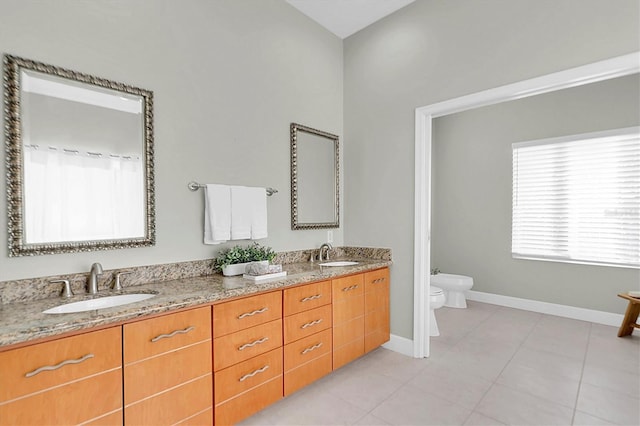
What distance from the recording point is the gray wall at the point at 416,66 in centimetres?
198

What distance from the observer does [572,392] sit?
7.16 feet

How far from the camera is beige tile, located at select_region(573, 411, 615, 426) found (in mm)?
1849

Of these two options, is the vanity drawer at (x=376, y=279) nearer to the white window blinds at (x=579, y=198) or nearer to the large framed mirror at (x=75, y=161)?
the large framed mirror at (x=75, y=161)

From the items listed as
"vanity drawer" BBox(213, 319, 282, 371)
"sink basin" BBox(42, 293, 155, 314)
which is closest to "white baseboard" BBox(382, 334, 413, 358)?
"vanity drawer" BBox(213, 319, 282, 371)

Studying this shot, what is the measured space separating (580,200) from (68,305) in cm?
485

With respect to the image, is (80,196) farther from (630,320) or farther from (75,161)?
(630,320)

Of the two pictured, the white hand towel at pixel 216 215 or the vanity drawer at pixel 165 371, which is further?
the white hand towel at pixel 216 215

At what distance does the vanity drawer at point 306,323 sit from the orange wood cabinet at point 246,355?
8 cm

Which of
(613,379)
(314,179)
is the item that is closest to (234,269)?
(314,179)

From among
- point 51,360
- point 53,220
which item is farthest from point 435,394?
point 53,220

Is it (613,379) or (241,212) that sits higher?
(241,212)

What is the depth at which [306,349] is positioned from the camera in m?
2.14

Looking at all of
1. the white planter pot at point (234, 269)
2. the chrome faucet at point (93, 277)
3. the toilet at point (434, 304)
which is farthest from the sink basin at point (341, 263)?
the chrome faucet at point (93, 277)

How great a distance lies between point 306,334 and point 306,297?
26 cm
